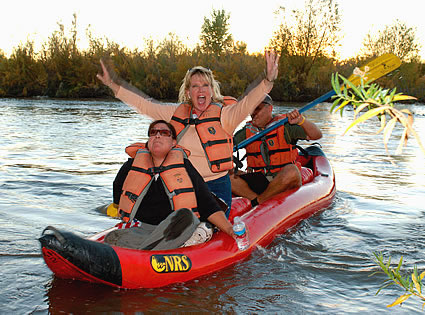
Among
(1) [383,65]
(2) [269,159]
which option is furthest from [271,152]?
(1) [383,65]

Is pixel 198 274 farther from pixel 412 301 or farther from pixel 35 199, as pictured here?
pixel 35 199

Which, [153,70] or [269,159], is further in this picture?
[153,70]

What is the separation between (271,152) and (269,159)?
73mm

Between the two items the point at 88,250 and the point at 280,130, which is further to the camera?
the point at 280,130

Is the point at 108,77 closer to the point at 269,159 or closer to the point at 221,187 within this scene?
the point at 221,187

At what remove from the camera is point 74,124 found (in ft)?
38.9

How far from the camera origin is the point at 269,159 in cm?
465

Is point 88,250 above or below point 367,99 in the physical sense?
below

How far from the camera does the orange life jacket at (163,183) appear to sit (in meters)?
3.10

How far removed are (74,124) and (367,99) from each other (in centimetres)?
1160

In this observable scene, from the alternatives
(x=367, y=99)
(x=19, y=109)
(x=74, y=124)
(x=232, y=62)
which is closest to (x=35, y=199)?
(x=367, y=99)

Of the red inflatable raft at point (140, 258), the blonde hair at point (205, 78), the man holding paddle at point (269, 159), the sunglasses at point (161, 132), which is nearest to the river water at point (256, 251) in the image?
the red inflatable raft at point (140, 258)

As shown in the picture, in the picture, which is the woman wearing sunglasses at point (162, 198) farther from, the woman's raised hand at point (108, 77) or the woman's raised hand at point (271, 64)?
the woman's raised hand at point (271, 64)

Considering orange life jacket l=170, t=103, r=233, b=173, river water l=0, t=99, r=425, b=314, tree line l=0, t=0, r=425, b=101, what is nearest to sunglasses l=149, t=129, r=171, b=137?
orange life jacket l=170, t=103, r=233, b=173
